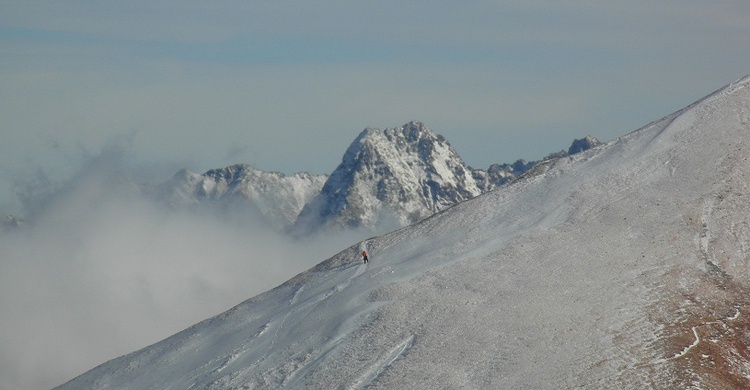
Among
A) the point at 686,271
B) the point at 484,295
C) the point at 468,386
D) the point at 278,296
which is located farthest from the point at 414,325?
the point at 278,296

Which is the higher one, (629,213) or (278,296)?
(278,296)

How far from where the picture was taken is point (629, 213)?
93.8 m

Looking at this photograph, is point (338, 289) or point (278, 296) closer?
point (338, 289)

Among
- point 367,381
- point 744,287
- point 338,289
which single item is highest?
point 338,289

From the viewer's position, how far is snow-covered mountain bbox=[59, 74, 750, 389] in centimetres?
7219

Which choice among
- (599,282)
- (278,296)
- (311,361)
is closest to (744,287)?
(599,282)

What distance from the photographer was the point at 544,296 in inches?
3282

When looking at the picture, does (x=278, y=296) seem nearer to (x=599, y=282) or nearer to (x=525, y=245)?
(x=525, y=245)

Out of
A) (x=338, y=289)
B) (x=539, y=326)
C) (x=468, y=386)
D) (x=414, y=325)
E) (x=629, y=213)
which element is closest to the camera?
(x=468, y=386)

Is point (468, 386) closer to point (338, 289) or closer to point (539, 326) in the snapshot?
point (539, 326)

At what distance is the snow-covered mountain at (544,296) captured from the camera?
72.2 m

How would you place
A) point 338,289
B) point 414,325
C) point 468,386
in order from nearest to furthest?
point 468,386
point 414,325
point 338,289

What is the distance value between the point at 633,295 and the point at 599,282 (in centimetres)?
447

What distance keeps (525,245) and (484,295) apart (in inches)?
366
